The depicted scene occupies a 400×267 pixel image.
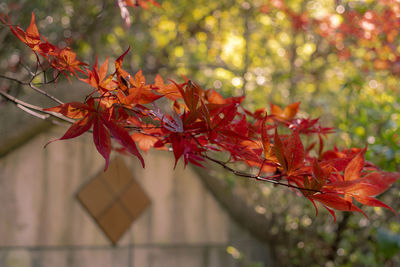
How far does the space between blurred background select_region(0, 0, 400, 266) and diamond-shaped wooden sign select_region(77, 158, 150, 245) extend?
2.35 ft

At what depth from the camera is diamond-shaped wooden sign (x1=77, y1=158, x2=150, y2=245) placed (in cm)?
272

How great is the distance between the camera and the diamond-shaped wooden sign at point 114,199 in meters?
2.72

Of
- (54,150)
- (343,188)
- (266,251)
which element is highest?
(343,188)

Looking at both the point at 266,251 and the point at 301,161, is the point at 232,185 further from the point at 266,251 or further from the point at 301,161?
the point at 301,161

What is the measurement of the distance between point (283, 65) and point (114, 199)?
11.5 ft

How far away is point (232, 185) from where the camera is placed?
3.40m

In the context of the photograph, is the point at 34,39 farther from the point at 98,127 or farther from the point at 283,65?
the point at 283,65

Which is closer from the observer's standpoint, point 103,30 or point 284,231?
point 284,231

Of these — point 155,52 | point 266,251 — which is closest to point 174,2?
point 155,52

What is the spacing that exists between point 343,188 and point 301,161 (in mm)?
112

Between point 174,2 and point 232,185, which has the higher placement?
point 174,2

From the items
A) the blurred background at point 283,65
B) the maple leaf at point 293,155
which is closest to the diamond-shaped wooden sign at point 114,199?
the blurred background at point 283,65

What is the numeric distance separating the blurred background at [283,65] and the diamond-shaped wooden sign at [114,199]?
2.35 ft

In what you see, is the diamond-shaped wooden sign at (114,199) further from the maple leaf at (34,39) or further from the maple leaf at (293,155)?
the maple leaf at (293,155)
